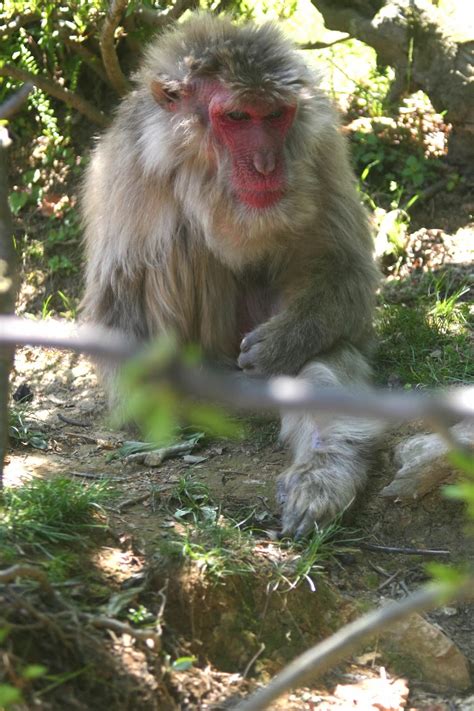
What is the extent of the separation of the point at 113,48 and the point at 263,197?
2889mm

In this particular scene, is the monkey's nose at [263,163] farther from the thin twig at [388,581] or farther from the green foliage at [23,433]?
the thin twig at [388,581]

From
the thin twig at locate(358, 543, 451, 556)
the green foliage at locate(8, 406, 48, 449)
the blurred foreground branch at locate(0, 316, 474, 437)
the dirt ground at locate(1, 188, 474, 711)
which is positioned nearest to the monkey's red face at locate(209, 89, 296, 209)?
the dirt ground at locate(1, 188, 474, 711)

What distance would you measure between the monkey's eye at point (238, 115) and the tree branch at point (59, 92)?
8.43ft

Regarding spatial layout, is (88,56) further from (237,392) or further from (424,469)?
(237,392)

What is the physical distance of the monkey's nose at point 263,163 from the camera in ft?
15.9

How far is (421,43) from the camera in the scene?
703 cm

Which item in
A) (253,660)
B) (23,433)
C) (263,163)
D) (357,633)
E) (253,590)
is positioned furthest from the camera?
(23,433)

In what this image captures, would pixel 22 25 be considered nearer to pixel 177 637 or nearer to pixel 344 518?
pixel 344 518

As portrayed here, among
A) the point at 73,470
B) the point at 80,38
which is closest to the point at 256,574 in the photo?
the point at 73,470

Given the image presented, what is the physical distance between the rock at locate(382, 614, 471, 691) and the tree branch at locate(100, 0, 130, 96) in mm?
4596

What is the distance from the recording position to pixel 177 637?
347cm

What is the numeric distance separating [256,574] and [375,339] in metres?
2.36

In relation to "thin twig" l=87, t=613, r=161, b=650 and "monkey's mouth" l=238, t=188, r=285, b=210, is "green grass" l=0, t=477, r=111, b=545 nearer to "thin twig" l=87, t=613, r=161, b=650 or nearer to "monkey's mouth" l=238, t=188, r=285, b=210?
"thin twig" l=87, t=613, r=161, b=650

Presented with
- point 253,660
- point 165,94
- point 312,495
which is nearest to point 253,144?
point 165,94
